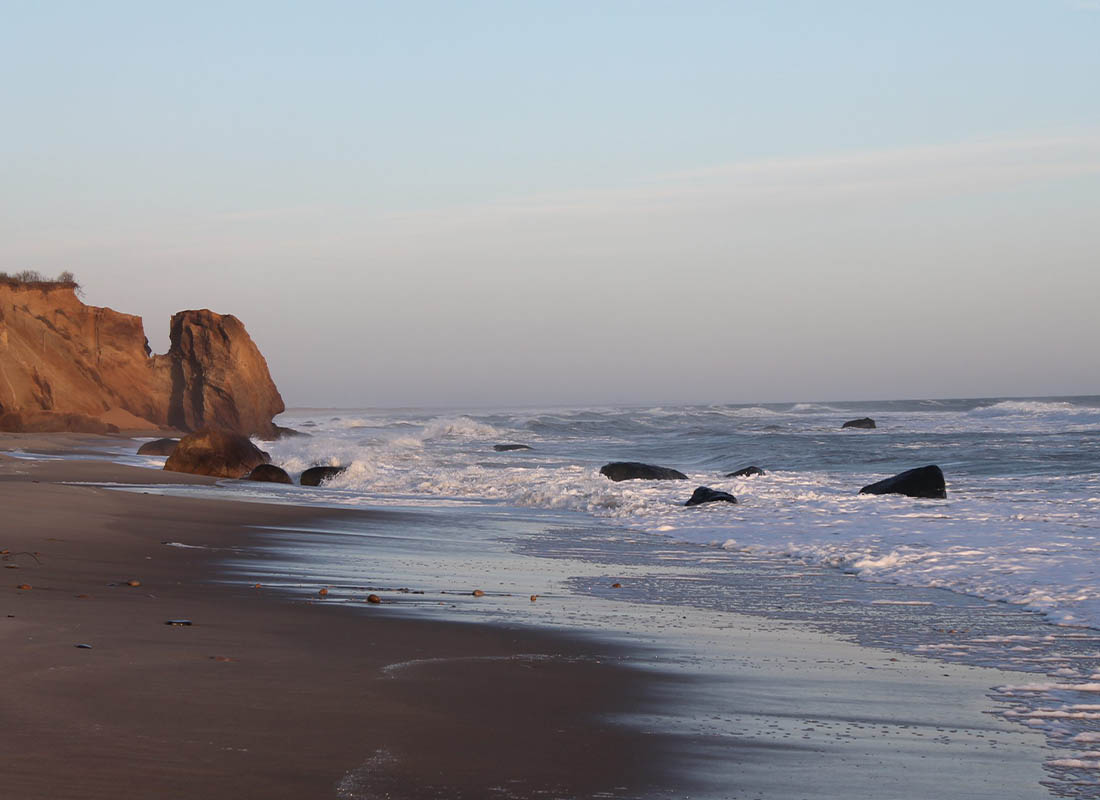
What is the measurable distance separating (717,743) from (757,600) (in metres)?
4.37

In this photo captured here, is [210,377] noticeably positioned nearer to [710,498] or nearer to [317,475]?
[317,475]

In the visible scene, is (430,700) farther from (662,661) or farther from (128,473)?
(128,473)

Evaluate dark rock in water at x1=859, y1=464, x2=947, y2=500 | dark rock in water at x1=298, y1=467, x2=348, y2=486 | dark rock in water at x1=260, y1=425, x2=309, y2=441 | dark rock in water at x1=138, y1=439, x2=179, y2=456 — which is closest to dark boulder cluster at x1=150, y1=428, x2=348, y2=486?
dark rock in water at x1=298, y1=467, x2=348, y2=486

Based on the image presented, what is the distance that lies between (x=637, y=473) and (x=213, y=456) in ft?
31.8

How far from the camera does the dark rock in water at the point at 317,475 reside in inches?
908

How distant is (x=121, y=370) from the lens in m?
46.5

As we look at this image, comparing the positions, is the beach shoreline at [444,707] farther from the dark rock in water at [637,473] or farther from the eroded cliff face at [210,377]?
the eroded cliff face at [210,377]

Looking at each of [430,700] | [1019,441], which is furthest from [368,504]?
[1019,441]

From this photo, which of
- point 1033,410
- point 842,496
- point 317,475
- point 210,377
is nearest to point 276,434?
point 210,377

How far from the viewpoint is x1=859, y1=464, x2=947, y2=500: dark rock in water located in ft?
56.6

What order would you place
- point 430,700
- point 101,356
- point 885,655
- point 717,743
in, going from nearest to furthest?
point 717,743 < point 430,700 < point 885,655 < point 101,356

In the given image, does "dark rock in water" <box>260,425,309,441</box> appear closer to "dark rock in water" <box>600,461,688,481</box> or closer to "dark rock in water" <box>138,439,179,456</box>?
"dark rock in water" <box>138,439,179,456</box>

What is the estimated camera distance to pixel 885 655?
629 centimetres

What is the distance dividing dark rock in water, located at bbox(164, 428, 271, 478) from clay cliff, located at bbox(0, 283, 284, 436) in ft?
46.9
